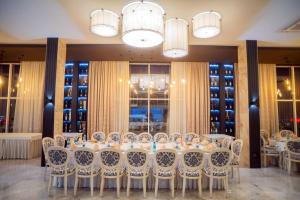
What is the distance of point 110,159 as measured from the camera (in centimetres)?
434

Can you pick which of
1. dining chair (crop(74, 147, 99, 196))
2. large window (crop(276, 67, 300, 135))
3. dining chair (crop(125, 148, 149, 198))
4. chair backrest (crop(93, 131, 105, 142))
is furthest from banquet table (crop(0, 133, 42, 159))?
large window (crop(276, 67, 300, 135))

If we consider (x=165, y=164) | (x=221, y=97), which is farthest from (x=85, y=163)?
(x=221, y=97)

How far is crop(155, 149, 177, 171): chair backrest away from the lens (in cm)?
430

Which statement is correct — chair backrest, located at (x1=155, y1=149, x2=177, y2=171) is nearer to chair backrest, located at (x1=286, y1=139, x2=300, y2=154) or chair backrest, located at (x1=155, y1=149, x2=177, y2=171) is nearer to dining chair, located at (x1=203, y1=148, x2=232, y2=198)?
dining chair, located at (x1=203, y1=148, x2=232, y2=198)

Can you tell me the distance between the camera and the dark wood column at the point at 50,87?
6.77 m

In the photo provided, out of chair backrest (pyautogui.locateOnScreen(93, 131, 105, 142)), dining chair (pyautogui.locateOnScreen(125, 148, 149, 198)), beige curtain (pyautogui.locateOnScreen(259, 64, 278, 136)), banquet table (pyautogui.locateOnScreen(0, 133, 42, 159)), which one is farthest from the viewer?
beige curtain (pyautogui.locateOnScreen(259, 64, 278, 136))

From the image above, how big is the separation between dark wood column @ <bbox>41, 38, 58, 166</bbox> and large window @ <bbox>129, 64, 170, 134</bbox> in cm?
371

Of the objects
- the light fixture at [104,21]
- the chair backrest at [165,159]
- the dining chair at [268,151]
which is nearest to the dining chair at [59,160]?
the chair backrest at [165,159]

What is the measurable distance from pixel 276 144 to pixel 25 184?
23.2ft

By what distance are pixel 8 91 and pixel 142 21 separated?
8680mm

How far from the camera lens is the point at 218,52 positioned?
314 inches

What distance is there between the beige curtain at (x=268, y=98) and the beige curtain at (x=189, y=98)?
2430mm

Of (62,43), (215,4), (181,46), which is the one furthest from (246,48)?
(62,43)

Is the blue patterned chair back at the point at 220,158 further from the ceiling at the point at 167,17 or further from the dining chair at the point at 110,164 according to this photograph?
the ceiling at the point at 167,17
